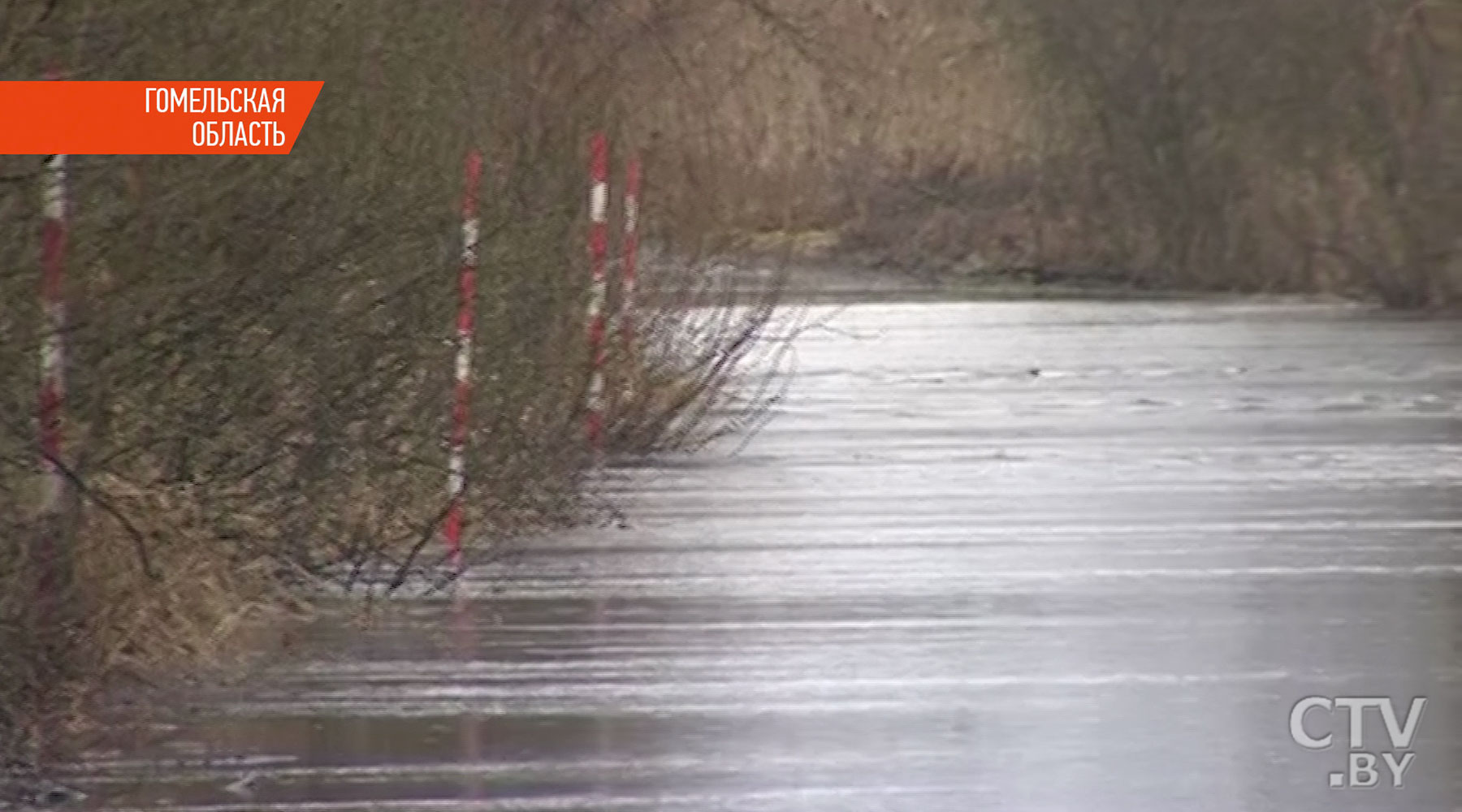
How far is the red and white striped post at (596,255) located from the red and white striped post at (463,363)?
2.51 m

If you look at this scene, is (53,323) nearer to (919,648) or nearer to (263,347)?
(263,347)

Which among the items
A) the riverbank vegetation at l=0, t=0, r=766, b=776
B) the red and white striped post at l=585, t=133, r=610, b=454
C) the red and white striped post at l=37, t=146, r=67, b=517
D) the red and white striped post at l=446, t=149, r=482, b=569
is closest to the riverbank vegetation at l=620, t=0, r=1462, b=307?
the red and white striped post at l=585, t=133, r=610, b=454

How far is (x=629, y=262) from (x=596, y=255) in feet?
6.26

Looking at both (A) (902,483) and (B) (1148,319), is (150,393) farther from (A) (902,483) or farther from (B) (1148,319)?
(B) (1148,319)

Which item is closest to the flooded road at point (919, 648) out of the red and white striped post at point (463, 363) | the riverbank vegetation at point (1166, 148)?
the red and white striped post at point (463, 363)

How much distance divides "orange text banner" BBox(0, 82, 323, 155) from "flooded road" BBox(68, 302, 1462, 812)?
1.69m

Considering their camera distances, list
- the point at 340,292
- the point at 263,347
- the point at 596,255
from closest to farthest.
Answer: the point at 263,347, the point at 340,292, the point at 596,255

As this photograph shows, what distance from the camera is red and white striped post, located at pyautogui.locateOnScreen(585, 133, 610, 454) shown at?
16.9 meters

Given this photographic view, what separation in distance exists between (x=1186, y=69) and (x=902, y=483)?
27.3 metres

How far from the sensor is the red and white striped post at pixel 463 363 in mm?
13352

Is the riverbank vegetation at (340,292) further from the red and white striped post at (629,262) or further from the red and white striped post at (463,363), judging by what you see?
the red and white striped post at (629,262)

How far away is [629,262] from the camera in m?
19.2

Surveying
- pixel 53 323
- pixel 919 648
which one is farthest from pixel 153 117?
pixel 919 648

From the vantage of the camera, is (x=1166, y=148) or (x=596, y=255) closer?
(x=596, y=255)
